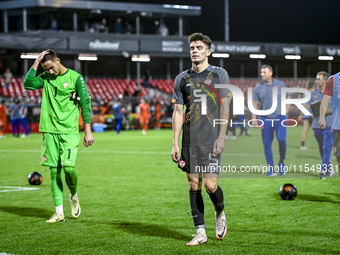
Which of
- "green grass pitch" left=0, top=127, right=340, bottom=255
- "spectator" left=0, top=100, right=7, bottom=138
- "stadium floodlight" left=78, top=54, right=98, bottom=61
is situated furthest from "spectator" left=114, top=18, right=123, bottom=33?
"green grass pitch" left=0, top=127, right=340, bottom=255

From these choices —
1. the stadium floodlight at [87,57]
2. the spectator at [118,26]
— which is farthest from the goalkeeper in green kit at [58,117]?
the spectator at [118,26]

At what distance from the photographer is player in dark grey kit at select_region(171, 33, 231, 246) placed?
529 cm

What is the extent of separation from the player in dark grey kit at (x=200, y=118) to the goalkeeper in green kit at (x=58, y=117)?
1.89 metres

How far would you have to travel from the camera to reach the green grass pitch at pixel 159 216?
5367 millimetres

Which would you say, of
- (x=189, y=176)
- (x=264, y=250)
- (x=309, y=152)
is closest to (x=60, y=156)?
(x=189, y=176)

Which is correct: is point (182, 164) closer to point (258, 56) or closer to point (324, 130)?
point (324, 130)

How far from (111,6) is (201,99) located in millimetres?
42123

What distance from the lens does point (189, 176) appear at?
5.39m

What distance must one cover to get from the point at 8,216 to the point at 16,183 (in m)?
3.62

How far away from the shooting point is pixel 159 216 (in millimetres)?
7094

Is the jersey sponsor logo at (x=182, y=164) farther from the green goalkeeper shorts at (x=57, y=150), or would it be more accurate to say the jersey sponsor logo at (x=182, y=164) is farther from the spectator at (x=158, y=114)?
the spectator at (x=158, y=114)

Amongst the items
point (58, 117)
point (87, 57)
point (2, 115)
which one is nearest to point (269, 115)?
point (58, 117)

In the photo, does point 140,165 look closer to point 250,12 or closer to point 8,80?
point 8,80

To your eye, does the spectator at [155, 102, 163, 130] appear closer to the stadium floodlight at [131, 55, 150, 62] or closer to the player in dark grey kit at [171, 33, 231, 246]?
the stadium floodlight at [131, 55, 150, 62]
